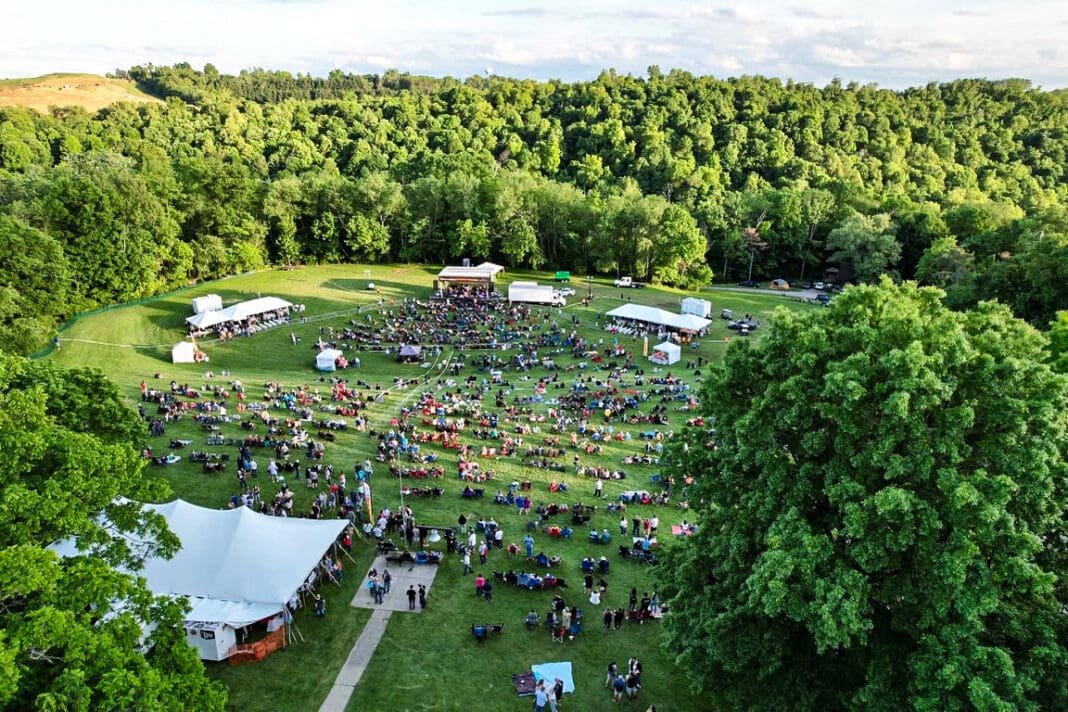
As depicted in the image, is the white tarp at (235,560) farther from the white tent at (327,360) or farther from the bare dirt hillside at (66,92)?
the bare dirt hillside at (66,92)

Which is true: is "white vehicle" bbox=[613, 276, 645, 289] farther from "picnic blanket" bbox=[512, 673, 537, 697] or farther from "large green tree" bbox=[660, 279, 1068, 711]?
"picnic blanket" bbox=[512, 673, 537, 697]

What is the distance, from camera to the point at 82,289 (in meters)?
43.7

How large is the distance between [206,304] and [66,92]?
287 feet

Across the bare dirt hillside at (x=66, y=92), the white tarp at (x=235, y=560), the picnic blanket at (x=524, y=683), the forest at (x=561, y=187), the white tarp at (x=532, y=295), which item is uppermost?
the bare dirt hillside at (x=66, y=92)

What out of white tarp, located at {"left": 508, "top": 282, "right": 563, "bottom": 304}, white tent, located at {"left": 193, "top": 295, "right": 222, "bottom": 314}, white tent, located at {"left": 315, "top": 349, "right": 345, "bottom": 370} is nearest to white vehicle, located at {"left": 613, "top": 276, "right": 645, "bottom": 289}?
white tarp, located at {"left": 508, "top": 282, "right": 563, "bottom": 304}

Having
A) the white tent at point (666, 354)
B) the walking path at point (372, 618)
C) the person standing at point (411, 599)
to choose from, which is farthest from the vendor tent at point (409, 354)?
the person standing at point (411, 599)

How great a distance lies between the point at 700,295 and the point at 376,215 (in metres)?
30.1

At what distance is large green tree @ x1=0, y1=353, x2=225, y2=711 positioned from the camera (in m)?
9.07

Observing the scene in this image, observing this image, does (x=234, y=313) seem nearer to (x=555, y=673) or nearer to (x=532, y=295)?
(x=532, y=295)

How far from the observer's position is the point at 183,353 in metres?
36.1

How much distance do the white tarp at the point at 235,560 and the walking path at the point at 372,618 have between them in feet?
5.27

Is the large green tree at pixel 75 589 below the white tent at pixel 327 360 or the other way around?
the other way around

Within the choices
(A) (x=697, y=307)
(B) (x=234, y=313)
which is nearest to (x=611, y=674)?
(A) (x=697, y=307)

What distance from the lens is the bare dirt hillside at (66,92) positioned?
3836 inches
